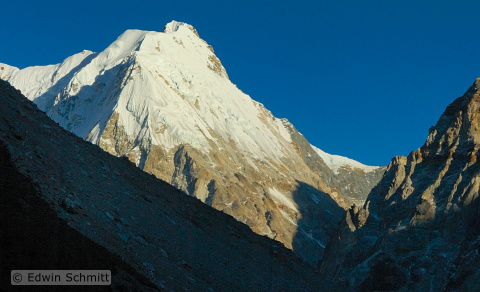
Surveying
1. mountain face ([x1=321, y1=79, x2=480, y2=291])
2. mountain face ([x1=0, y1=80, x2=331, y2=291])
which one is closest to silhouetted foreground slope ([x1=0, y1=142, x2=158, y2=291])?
mountain face ([x1=0, y1=80, x2=331, y2=291])

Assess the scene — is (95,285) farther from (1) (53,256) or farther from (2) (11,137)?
(2) (11,137)

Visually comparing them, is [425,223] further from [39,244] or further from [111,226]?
[39,244]

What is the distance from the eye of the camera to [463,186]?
12912cm

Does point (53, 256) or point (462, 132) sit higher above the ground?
point (462, 132)

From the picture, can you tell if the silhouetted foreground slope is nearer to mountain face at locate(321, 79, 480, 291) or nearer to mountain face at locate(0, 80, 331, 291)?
mountain face at locate(0, 80, 331, 291)

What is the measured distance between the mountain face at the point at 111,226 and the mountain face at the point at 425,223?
59.9 m

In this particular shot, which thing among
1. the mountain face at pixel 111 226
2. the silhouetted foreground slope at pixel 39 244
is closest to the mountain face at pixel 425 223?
the mountain face at pixel 111 226

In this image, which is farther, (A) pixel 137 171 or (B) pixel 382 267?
(B) pixel 382 267

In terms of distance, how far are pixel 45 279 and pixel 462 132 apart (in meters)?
136

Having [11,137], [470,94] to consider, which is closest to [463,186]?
[470,94]

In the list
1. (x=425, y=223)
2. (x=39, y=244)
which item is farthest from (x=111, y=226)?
(x=425, y=223)

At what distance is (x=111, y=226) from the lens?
37.1 meters

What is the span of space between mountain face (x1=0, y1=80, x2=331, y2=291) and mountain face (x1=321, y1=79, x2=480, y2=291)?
59892mm

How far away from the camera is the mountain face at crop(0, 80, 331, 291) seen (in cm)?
2845
